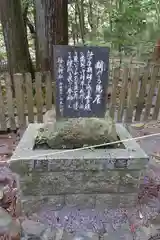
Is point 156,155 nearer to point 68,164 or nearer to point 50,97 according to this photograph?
point 68,164

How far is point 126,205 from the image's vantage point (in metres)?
2.58

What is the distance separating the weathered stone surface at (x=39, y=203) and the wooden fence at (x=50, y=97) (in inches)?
87.8

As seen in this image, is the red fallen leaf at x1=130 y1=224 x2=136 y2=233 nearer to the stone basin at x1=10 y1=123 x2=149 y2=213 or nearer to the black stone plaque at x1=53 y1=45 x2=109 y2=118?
the stone basin at x1=10 y1=123 x2=149 y2=213

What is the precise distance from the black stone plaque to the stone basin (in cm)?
71

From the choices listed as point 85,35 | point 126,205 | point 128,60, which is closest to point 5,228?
point 126,205

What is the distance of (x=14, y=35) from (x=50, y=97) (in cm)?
246

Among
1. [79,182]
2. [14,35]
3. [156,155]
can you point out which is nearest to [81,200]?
[79,182]

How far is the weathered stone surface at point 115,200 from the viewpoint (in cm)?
251

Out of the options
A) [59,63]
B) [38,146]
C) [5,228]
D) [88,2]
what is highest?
[88,2]

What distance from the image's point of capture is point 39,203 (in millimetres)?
2506

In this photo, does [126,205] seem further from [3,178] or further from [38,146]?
→ [3,178]

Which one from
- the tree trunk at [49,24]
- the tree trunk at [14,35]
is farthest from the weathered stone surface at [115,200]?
the tree trunk at [14,35]

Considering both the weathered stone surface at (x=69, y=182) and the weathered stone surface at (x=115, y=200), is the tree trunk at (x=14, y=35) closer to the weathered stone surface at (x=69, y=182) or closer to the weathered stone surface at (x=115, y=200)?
the weathered stone surface at (x=69, y=182)

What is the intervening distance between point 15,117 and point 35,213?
258 centimetres
